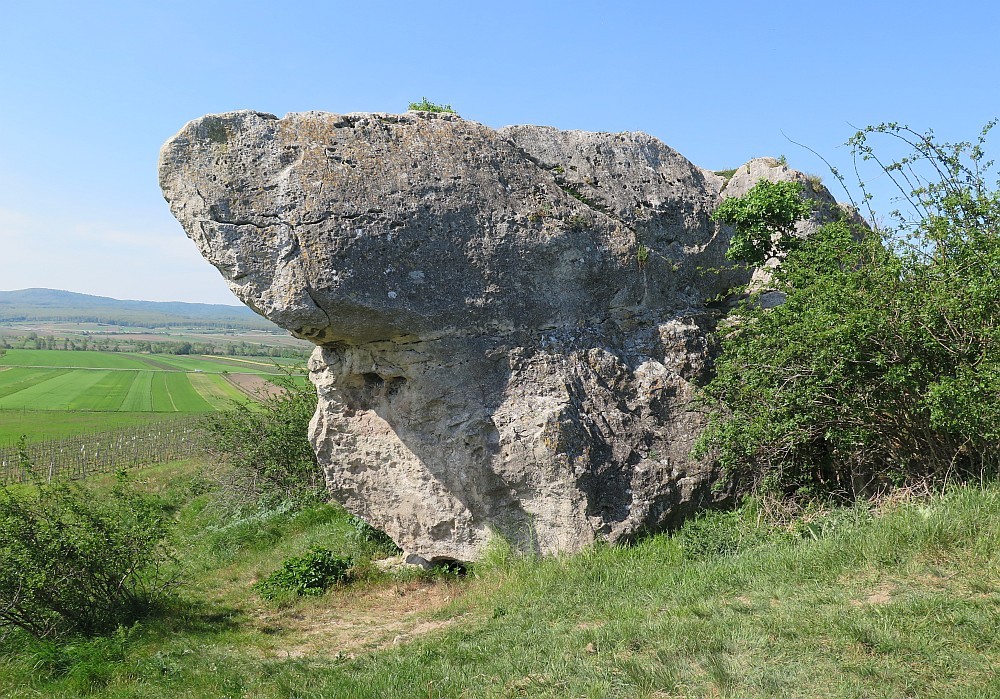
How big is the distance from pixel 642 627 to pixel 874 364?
3844mm

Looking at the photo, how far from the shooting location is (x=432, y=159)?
9.16 meters

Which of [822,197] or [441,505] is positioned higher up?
[822,197]

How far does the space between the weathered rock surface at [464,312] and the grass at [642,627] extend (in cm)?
81

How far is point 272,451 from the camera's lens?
51.9 ft

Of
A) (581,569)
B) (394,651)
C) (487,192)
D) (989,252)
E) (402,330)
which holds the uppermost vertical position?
(487,192)

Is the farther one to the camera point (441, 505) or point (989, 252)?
point (441, 505)

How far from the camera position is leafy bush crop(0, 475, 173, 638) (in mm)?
7496

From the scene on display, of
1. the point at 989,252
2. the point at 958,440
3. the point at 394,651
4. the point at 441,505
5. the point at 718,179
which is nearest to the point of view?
the point at 394,651

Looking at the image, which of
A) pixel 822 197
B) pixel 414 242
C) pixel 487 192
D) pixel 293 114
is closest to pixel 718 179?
pixel 822 197

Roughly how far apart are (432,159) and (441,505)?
14.6ft

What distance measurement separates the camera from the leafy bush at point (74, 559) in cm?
750

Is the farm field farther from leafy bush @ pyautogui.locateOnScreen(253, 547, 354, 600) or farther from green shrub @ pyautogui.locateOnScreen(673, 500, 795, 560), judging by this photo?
green shrub @ pyautogui.locateOnScreen(673, 500, 795, 560)

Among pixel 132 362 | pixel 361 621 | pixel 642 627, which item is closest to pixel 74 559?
pixel 361 621

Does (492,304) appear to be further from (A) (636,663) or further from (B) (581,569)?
(A) (636,663)
